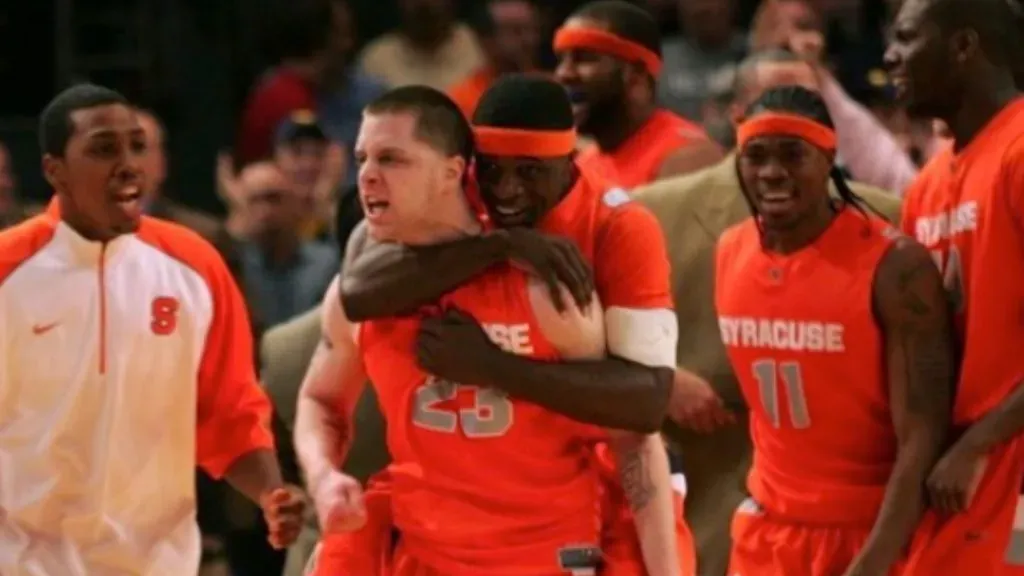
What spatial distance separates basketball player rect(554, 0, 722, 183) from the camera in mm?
7164

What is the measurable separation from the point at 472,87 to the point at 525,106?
455 centimetres

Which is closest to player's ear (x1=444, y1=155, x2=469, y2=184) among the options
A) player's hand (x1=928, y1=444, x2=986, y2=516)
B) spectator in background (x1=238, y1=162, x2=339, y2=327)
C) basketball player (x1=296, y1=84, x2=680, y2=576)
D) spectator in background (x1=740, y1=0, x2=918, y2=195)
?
basketball player (x1=296, y1=84, x2=680, y2=576)

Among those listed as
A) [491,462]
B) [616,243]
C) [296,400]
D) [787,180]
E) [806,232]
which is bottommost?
[296,400]

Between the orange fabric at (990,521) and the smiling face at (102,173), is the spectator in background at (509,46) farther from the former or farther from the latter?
the orange fabric at (990,521)

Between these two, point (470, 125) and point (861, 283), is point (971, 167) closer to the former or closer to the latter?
point (861, 283)

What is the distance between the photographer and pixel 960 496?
5355 millimetres

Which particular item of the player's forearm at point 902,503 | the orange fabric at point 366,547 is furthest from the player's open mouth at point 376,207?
the player's forearm at point 902,503

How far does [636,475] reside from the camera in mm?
5152

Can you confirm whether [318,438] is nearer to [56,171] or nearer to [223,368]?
[223,368]

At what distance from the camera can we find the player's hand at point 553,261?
16.3 feet

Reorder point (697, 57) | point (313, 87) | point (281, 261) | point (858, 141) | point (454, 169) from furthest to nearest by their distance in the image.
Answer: point (313, 87)
point (697, 57)
point (281, 261)
point (858, 141)
point (454, 169)

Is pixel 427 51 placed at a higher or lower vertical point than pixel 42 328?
lower

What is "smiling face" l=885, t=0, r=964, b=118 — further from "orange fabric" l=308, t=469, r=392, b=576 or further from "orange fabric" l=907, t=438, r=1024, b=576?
"orange fabric" l=308, t=469, r=392, b=576

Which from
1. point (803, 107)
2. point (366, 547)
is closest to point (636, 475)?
point (366, 547)
